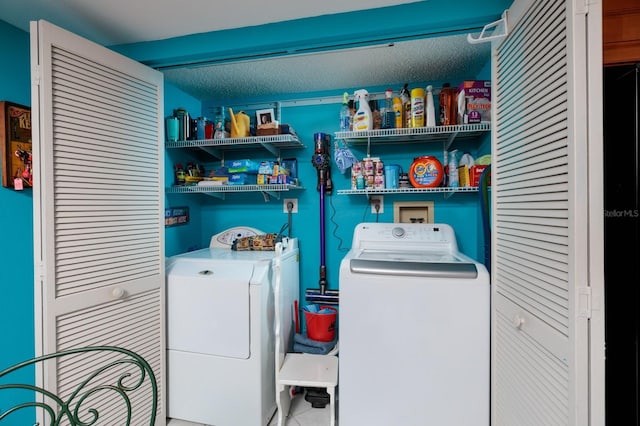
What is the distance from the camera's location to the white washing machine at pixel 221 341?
171cm

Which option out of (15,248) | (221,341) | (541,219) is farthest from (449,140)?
(15,248)

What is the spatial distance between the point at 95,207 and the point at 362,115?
1590 millimetres

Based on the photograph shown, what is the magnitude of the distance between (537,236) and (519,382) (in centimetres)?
60

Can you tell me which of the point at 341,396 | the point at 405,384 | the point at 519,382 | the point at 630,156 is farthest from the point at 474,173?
the point at 341,396

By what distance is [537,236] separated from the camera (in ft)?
3.37

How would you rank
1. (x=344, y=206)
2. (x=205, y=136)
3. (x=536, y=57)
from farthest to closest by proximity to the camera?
(x=344, y=206) → (x=205, y=136) → (x=536, y=57)

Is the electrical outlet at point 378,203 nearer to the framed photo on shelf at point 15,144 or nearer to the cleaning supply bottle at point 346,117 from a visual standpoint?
the cleaning supply bottle at point 346,117

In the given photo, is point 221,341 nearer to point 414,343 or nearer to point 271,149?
point 414,343

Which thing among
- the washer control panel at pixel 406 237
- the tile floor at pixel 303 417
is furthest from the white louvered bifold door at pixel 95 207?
the washer control panel at pixel 406 237

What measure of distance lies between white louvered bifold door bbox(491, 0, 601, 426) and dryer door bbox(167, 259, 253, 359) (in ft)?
4.31

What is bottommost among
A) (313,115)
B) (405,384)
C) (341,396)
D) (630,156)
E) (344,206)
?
(341,396)

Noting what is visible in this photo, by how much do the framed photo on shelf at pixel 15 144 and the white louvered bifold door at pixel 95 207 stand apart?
45cm

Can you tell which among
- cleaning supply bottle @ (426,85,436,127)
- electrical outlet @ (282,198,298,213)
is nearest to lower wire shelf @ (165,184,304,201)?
electrical outlet @ (282,198,298,213)

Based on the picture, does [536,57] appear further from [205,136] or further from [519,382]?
[205,136]
